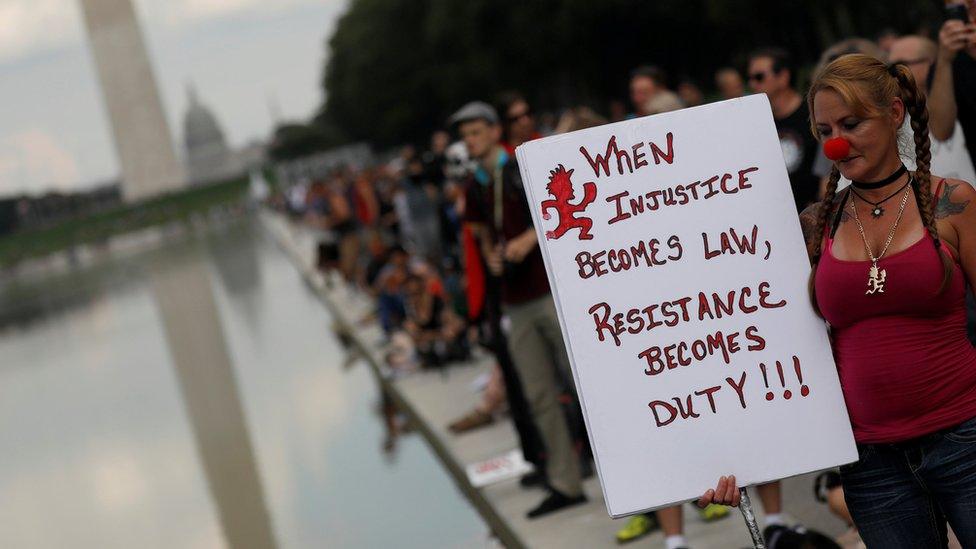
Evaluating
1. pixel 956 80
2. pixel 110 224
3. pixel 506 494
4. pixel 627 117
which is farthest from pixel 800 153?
pixel 110 224

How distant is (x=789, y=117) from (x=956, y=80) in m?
0.70

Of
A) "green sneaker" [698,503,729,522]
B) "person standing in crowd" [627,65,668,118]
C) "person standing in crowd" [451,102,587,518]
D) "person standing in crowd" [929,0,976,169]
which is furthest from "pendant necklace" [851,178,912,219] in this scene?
"person standing in crowd" [627,65,668,118]

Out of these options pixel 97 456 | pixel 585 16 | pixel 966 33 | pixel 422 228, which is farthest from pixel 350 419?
pixel 585 16

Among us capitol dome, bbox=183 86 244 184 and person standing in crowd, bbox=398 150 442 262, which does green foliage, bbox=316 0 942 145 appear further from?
us capitol dome, bbox=183 86 244 184

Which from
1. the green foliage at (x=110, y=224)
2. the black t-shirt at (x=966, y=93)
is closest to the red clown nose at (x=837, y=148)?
the black t-shirt at (x=966, y=93)

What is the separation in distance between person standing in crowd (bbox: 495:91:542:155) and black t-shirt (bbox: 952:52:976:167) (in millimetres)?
2338

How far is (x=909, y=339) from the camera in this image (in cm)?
311

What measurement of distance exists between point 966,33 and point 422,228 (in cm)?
1266

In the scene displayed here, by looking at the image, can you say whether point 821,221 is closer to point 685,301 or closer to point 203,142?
point 685,301

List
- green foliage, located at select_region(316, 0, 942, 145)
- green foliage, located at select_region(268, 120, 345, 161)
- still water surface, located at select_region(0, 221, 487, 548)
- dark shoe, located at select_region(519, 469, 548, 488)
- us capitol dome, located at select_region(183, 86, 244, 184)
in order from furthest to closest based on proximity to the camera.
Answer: us capitol dome, located at select_region(183, 86, 244, 184) < green foliage, located at select_region(268, 120, 345, 161) < green foliage, located at select_region(316, 0, 942, 145) < still water surface, located at select_region(0, 221, 487, 548) < dark shoe, located at select_region(519, 469, 548, 488)

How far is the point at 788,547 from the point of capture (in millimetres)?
4656

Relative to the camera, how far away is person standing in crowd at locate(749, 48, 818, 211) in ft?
16.9

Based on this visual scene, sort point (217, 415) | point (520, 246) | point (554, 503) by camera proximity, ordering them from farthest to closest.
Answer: point (217, 415) → point (554, 503) → point (520, 246)

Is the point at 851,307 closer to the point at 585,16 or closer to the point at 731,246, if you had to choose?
the point at 731,246
